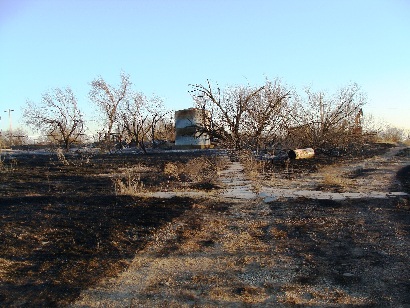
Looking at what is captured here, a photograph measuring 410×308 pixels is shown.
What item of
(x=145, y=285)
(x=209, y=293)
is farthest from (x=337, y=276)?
(x=145, y=285)

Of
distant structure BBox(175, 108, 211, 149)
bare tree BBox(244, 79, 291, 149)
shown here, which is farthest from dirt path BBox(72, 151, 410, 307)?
distant structure BBox(175, 108, 211, 149)

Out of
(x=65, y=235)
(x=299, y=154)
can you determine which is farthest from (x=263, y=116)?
(x=65, y=235)

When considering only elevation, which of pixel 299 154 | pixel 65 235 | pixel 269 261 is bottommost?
pixel 269 261

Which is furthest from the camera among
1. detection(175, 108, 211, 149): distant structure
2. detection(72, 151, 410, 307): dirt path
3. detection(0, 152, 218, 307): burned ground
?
detection(175, 108, 211, 149): distant structure

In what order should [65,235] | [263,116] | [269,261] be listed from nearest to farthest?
[269,261] < [65,235] < [263,116]

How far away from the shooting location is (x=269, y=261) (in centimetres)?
462

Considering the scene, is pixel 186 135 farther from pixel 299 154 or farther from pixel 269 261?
pixel 269 261

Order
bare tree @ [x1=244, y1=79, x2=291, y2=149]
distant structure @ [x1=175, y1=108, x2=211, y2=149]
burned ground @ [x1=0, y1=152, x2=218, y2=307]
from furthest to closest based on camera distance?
distant structure @ [x1=175, y1=108, x2=211, y2=149], bare tree @ [x1=244, y1=79, x2=291, y2=149], burned ground @ [x1=0, y1=152, x2=218, y2=307]

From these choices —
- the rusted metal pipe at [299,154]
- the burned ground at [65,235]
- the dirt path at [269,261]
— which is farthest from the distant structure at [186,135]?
the dirt path at [269,261]

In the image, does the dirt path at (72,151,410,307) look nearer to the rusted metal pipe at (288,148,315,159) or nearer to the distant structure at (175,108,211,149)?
the rusted metal pipe at (288,148,315,159)

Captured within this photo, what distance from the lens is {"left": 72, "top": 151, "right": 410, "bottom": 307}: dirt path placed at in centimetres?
364

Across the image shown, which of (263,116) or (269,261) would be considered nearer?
(269,261)

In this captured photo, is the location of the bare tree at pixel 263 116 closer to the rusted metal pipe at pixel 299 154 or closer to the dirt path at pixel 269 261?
the rusted metal pipe at pixel 299 154

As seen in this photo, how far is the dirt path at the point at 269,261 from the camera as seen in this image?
3.64m
